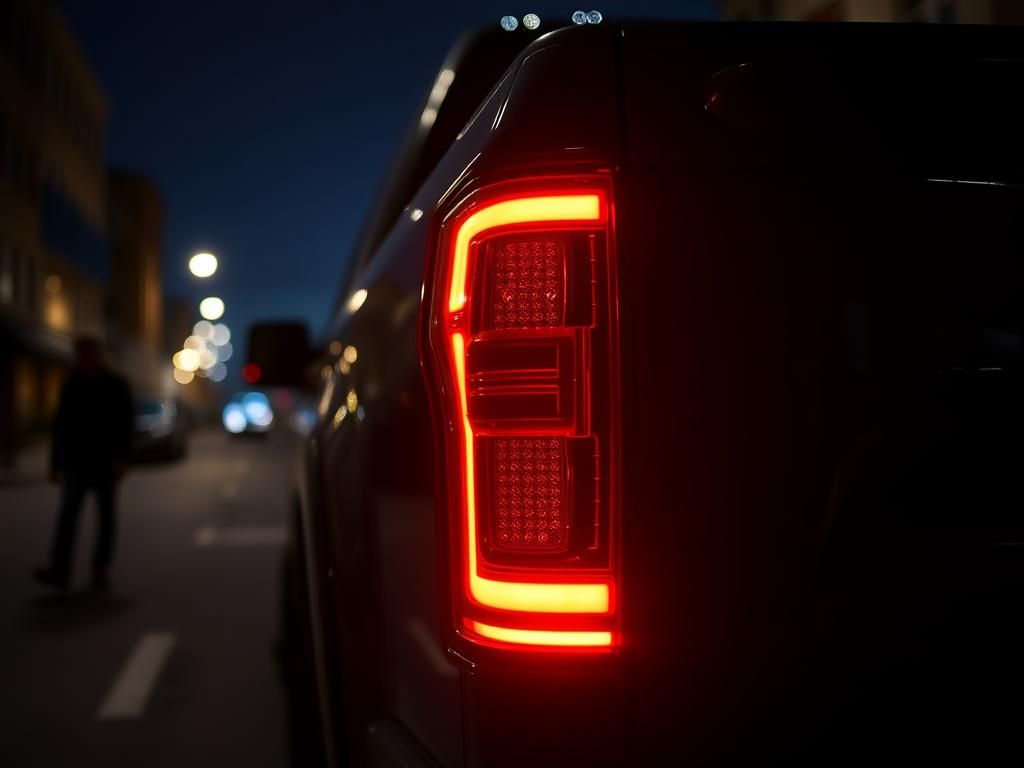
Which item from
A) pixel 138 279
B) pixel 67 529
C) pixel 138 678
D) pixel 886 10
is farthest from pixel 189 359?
pixel 886 10

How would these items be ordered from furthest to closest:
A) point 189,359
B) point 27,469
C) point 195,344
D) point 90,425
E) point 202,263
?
point 195,344 < point 189,359 < point 27,469 < point 202,263 < point 90,425

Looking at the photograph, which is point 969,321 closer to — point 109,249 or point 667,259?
point 667,259

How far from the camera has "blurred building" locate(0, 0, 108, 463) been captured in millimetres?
37750

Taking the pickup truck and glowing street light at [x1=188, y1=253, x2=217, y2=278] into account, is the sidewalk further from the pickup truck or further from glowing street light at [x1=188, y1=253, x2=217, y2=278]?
the pickup truck

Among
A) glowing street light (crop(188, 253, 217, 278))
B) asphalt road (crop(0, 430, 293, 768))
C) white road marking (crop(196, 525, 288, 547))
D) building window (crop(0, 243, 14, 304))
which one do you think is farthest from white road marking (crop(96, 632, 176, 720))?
building window (crop(0, 243, 14, 304))

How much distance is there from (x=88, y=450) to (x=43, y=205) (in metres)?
40.2

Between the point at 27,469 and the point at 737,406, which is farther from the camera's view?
the point at 27,469

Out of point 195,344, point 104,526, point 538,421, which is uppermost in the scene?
point 195,344

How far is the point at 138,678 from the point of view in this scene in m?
5.06

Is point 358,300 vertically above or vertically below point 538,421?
above

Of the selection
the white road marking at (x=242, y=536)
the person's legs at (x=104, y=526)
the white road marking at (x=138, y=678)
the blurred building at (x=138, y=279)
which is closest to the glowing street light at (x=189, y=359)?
the blurred building at (x=138, y=279)

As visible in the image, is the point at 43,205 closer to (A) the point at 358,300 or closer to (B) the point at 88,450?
(B) the point at 88,450

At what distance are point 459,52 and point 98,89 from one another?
199ft

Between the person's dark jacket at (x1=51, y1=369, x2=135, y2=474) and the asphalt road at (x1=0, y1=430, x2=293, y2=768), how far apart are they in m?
0.96
